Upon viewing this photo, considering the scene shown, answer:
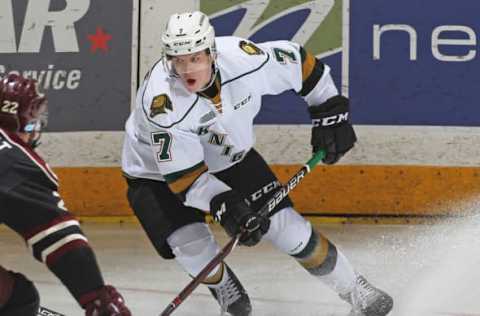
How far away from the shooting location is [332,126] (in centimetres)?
375

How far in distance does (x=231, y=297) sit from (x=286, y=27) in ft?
5.94

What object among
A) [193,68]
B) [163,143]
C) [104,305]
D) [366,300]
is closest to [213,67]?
[193,68]

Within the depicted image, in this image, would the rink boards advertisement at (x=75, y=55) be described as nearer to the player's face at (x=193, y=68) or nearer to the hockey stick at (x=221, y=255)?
the hockey stick at (x=221, y=255)

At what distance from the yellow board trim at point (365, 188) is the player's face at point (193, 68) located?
6.29 ft

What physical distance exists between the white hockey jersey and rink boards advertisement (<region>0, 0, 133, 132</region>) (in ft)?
5.16

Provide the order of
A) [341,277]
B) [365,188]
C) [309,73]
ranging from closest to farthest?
[341,277]
[309,73]
[365,188]

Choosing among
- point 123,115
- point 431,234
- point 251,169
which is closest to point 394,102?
point 431,234

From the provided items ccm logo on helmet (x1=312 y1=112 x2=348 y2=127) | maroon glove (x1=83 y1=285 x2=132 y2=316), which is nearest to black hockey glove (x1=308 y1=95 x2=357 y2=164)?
ccm logo on helmet (x1=312 y1=112 x2=348 y2=127)

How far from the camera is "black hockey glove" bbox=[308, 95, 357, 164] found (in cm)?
374

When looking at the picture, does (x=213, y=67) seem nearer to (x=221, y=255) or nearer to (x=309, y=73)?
(x=309, y=73)

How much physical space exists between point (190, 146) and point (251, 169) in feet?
1.17

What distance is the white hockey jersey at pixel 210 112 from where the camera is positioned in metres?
3.37

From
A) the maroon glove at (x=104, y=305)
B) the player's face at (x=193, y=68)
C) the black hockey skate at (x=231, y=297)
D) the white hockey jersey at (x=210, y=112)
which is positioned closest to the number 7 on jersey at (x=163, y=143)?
the white hockey jersey at (x=210, y=112)

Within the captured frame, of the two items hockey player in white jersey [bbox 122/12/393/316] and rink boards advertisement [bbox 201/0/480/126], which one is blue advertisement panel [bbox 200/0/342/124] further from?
hockey player in white jersey [bbox 122/12/393/316]
